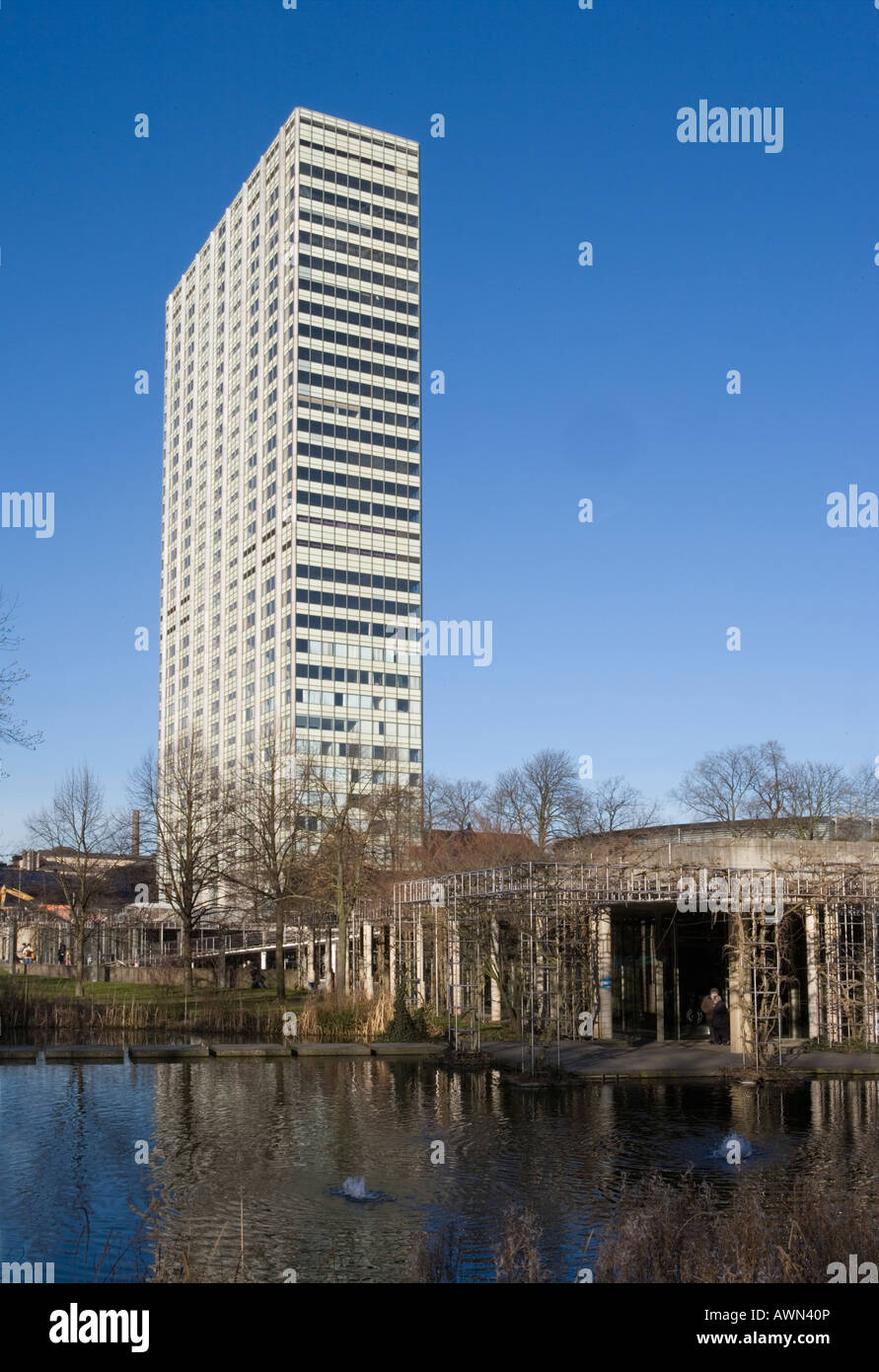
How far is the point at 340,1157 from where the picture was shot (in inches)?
786

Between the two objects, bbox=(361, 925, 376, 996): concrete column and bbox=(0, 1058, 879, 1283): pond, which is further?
bbox=(361, 925, 376, 996): concrete column

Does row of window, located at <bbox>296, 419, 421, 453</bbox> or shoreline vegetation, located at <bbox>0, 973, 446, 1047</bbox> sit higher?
row of window, located at <bbox>296, 419, 421, 453</bbox>

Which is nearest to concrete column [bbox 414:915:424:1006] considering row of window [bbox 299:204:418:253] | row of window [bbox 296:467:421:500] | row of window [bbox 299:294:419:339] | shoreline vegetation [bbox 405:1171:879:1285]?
shoreline vegetation [bbox 405:1171:879:1285]

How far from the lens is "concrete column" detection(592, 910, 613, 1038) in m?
38.5

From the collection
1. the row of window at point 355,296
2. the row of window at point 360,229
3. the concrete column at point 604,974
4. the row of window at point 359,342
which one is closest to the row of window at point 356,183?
the row of window at point 360,229

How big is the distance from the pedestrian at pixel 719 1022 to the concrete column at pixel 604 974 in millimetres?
3063

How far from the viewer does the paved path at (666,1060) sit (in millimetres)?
32094

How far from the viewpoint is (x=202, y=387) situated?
159m

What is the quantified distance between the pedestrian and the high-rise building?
8129 cm

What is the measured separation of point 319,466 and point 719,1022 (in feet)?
320

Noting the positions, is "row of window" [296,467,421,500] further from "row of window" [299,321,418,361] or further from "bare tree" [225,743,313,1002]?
"bare tree" [225,743,313,1002]

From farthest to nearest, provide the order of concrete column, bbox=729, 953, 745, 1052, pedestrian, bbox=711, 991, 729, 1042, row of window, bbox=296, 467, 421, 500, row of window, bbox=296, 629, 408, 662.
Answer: row of window, bbox=296, 467, 421, 500 → row of window, bbox=296, 629, 408, 662 → pedestrian, bbox=711, 991, 729, 1042 → concrete column, bbox=729, 953, 745, 1052
